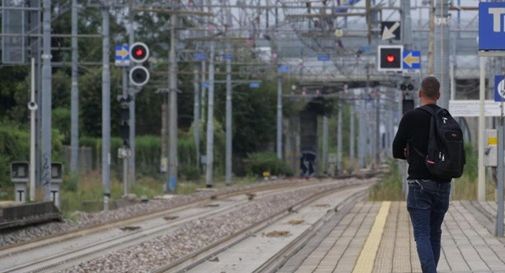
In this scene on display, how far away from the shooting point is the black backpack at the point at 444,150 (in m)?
9.82

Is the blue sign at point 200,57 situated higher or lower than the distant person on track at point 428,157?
higher

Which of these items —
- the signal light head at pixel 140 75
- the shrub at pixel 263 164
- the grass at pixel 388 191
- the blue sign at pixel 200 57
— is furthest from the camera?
the shrub at pixel 263 164

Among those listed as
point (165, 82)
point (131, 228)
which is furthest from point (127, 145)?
point (165, 82)

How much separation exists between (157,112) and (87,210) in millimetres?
44276

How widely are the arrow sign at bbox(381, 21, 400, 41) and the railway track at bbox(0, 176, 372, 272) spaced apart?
7067 millimetres

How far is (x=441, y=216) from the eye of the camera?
10258mm

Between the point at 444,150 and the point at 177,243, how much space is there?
38.6ft

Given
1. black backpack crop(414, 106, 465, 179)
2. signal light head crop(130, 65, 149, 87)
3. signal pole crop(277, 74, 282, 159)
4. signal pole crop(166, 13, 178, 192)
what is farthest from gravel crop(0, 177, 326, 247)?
signal pole crop(277, 74, 282, 159)

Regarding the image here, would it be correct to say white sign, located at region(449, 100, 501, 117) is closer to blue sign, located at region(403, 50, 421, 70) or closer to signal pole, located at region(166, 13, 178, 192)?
blue sign, located at region(403, 50, 421, 70)

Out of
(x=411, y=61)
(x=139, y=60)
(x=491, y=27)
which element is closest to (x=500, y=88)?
(x=491, y=27)

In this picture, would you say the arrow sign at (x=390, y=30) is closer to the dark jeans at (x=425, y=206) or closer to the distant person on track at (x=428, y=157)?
the distant person on track at (x=428, y=157)

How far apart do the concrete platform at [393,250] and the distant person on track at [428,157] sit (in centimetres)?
330

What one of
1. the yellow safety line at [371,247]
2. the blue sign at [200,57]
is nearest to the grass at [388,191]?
the yellow safety line at [371,247]

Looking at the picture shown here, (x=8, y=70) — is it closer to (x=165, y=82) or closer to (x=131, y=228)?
(x=165, y=82)
